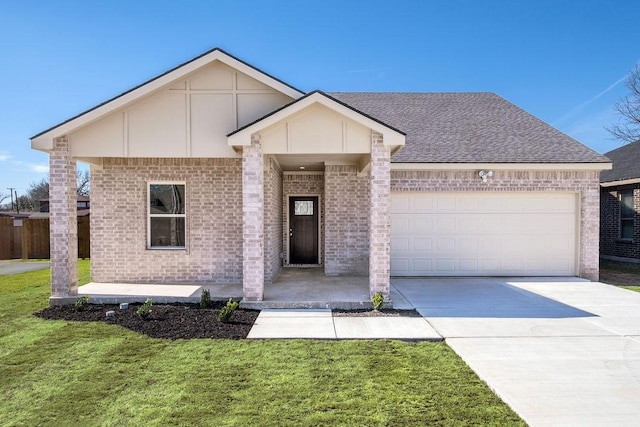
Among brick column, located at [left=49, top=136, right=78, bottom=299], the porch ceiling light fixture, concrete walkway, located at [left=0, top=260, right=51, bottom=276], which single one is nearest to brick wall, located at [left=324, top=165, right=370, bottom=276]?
the porch ceiling light fixture

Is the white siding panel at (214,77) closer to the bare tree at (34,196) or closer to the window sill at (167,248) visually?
the window sill at (167,248)

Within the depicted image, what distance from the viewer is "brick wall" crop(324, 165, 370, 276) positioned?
10.3m

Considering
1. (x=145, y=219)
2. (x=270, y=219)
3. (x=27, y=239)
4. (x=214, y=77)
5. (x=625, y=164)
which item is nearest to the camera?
(x=214, y=77)

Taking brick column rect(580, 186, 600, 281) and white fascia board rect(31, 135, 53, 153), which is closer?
white fascia board rect(31, 135, 53, 153)

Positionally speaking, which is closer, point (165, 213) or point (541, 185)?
point (165, 213)

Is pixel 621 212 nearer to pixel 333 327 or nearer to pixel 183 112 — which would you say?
pixel 333 327

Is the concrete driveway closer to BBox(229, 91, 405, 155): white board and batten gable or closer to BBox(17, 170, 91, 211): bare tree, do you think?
BBox(229, 91, 405, 155): white board and batten gable

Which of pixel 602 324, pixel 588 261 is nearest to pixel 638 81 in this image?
pixel 588 261

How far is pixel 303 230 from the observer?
474 inches

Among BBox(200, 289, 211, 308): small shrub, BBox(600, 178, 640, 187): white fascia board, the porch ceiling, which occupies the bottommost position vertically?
BBox(200, 289, 211, 308): small shrub

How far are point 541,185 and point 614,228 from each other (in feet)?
22.2

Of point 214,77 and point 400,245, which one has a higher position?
point 214,77

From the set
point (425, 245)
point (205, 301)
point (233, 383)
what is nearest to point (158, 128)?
point (205, 301)

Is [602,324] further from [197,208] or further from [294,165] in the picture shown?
[197,208]
